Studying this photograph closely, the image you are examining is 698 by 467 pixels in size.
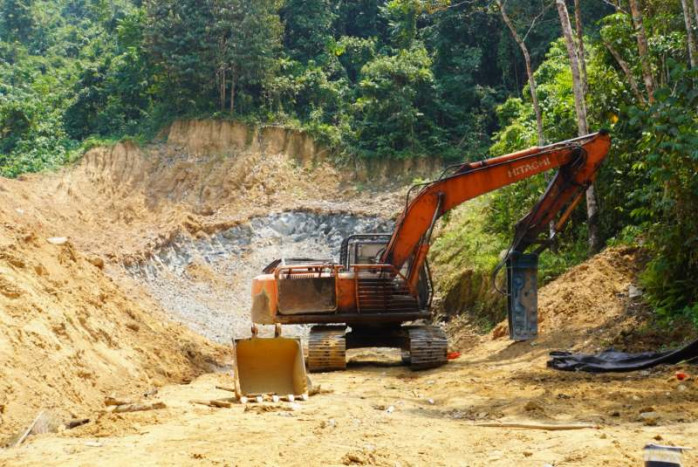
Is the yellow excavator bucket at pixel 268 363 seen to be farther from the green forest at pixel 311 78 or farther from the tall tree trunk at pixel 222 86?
the tall tree trunk at pixel 222 86

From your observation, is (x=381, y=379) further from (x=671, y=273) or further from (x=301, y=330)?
(x=301, y=330)

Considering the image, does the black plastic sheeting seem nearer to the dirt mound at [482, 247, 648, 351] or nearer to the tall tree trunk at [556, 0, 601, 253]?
the dirt mound at [482, 247, 648, 351]

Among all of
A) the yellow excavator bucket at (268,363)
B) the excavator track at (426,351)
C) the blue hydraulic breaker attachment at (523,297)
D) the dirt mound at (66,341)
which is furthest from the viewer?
the blue hydraulic breaker attachment at (523,297)

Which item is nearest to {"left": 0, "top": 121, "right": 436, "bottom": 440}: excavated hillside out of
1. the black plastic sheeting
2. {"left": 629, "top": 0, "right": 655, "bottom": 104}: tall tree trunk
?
the black plastic sheeting

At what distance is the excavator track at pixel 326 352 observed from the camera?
44.2 ft

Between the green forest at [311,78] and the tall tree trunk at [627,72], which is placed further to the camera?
the green forest at [311,78]

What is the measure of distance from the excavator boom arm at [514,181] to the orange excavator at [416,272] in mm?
17

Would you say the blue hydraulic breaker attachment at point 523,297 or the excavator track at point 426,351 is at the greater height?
the blue hydraulic breaker attachment at point 523,297

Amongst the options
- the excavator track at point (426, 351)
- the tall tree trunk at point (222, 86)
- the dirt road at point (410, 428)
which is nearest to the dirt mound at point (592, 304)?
the excavator track at point (426, 351)

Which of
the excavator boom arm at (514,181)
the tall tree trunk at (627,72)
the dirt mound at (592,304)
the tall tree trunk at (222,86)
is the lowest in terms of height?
the dirt mound at (592,304)

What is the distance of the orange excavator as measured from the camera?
1350 centimetres

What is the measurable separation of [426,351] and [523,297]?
208cm

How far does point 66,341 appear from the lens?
10.7 meters

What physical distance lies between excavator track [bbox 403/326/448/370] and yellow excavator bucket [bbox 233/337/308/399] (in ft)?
9.27
